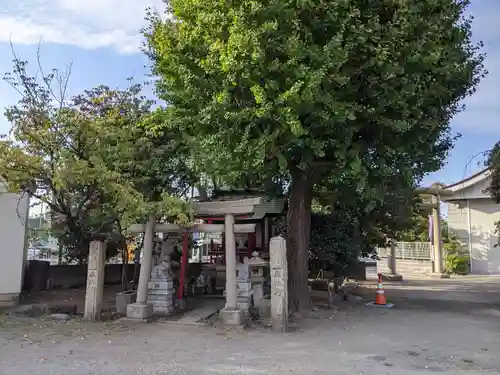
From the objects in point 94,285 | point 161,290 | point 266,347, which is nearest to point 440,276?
point 161,290

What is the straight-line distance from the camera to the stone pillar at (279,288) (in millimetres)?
8727

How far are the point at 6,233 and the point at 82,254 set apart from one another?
4.35 metres

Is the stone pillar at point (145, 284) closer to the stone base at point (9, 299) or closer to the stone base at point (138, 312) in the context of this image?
the stone base at point (138, 312)

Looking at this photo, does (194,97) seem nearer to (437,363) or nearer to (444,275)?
(437,363)

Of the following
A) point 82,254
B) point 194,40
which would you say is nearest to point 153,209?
point 194,40

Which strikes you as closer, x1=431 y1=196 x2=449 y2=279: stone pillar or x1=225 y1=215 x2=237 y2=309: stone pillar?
x1=225 y1=215 x2=237 y2=309: stone pillar

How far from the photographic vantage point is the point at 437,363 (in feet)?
22.1

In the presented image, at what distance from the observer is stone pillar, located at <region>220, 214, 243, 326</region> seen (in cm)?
909

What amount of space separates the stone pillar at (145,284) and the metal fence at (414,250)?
1792 cm

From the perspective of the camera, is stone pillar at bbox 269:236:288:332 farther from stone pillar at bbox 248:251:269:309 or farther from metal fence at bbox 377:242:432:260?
metal fence at bbox 377:242:432:260

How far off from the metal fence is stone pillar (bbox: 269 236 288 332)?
57.2 feet

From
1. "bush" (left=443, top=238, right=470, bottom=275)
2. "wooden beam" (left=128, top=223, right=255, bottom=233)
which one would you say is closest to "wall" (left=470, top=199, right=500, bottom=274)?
"bush" (left=443, top=238, right=470, bottom=275)

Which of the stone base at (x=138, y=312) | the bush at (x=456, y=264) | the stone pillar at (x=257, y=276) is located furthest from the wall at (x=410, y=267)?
the stone base at (x=138, y=312)

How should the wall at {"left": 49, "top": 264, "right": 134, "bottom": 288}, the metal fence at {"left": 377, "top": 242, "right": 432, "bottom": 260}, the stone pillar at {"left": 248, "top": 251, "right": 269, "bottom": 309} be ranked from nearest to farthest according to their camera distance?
the stone pillar at {"left": 248, "top": 251, "right": 269, "bottom": 309} → the wall at {"left": 49, "top": 264, "right": 134, "bottom": 288} → the metal fence at {"left": 377, "top": 242, "right": 432, "bottom": 260}
